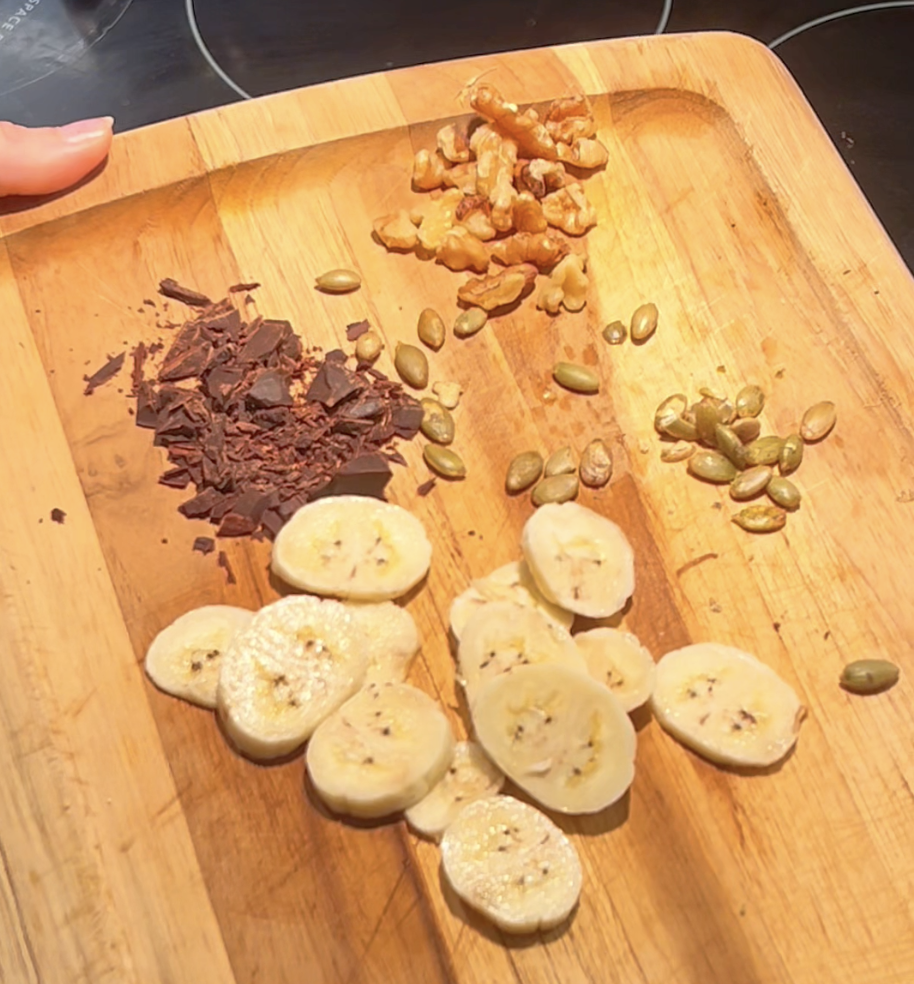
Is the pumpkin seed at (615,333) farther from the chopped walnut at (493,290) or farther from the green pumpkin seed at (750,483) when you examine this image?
the green pumpkin seed at (750,483)

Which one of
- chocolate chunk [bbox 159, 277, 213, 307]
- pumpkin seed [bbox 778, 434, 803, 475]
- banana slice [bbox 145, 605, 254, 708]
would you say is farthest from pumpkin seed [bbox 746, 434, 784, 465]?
chocolate chunk [bbox 159, 277, 213, 307]

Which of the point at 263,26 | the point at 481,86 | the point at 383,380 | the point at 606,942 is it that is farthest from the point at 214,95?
the point at 606,942

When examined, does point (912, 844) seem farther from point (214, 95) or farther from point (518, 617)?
point (214, 95)

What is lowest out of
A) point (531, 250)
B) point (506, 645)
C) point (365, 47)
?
point (506, 645)

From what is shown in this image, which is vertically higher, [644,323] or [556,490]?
[644,323]

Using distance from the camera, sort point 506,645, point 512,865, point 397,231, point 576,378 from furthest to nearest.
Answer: point 397,231 → point 576,378 → point 506,645 → point 512,865

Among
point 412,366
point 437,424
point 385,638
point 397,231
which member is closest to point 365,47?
point 397,231

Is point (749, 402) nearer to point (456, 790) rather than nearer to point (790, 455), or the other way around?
point (790, 455)
